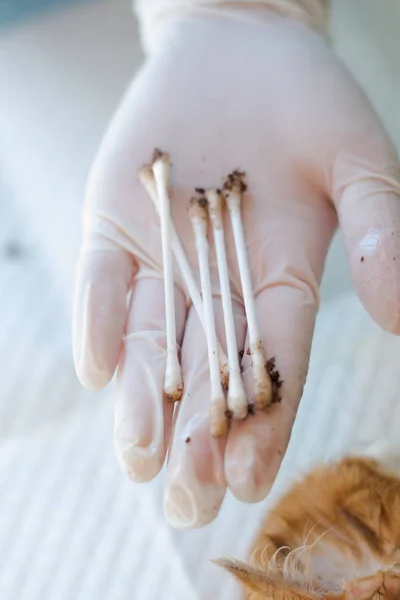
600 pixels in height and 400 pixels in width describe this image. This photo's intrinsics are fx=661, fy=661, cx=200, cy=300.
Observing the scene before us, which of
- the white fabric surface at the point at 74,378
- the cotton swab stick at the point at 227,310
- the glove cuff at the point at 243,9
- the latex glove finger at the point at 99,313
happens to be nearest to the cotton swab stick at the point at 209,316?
the cotton swab stick at the point at 227,310

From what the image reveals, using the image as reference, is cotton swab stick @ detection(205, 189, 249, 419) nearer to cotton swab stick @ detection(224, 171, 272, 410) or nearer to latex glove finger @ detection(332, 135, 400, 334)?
cotton swab stick @ detection(224, 171, 272, 410)

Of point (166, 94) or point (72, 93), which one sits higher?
point (72, 93)

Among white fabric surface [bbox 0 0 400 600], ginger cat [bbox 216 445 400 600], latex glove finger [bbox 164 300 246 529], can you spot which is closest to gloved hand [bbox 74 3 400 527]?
latex glove finger [bbox 164 300 246 529]

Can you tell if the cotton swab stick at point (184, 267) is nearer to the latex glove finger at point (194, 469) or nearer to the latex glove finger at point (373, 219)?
the latex glove finger at point (194, 469)

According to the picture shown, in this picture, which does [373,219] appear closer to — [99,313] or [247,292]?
[247,292]

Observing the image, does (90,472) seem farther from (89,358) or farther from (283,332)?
(283,332)

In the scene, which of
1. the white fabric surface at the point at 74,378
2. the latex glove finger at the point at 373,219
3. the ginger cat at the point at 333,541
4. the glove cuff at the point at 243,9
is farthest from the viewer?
the glove cuff at the point at 243,9

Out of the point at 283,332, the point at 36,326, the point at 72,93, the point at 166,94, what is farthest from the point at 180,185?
the point at 72,93
